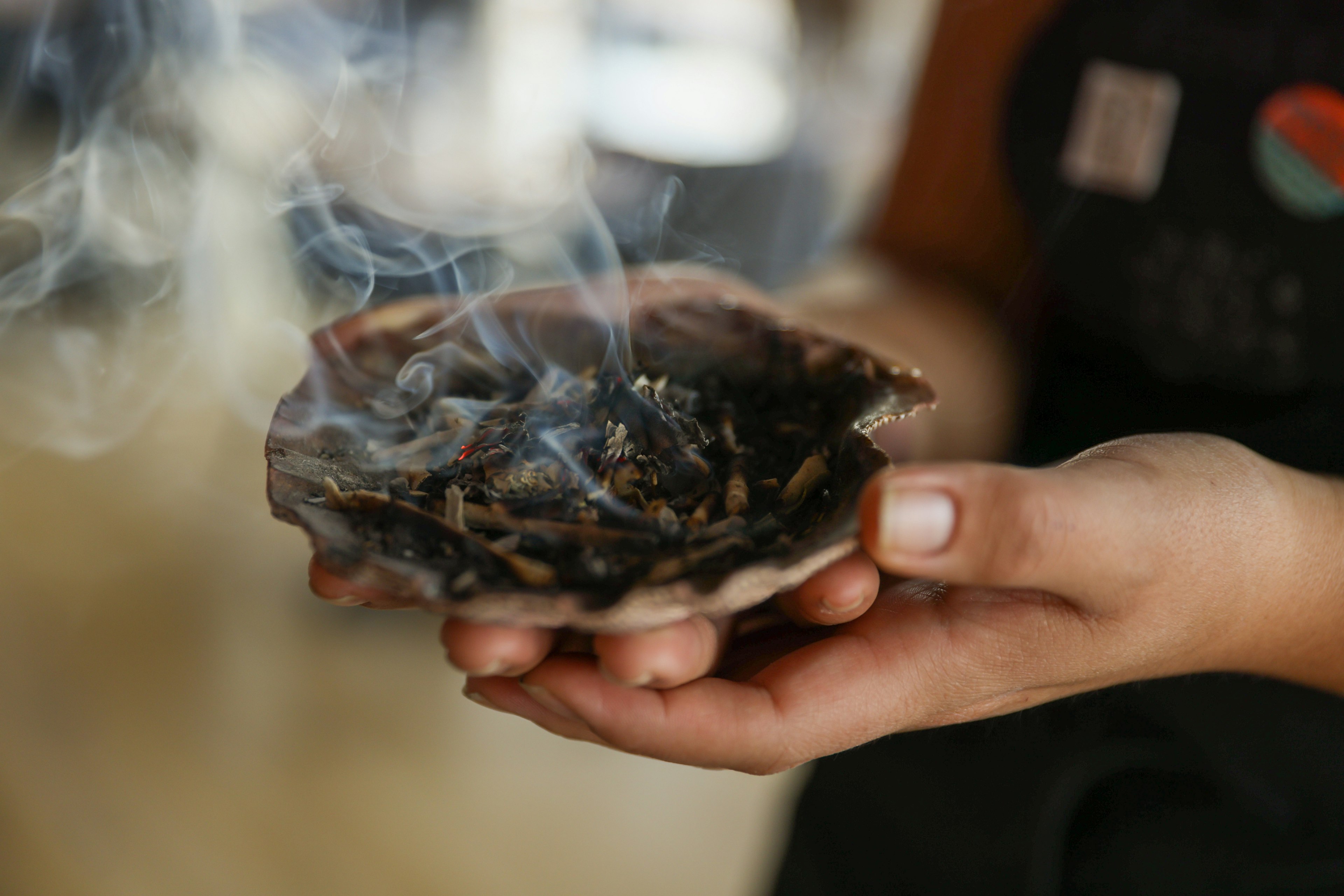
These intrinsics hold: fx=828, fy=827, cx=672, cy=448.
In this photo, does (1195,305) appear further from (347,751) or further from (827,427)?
(347,751)

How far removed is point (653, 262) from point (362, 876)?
6.73 feet

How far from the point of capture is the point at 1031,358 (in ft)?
7.44

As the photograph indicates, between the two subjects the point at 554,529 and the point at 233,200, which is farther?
the point at 233,200

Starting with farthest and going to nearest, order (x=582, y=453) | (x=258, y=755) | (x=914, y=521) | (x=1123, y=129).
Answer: (x=258, y=755), (x=1123, y=129), (x=582, y=453), (x=914, y=521)

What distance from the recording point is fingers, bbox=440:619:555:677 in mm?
930

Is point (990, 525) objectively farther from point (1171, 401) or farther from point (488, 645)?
point (1171, 401)

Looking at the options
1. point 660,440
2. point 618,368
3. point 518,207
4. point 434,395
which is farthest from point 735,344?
point 518,207

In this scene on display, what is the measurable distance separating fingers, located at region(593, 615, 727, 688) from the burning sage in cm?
4

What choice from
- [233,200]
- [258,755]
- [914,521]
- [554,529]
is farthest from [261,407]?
[914,521]

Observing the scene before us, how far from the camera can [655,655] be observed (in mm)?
935

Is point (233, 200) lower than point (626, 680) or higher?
lower

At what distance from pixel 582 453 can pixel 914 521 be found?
1.67 feet

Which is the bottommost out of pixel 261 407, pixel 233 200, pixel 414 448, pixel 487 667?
pixel 261 407

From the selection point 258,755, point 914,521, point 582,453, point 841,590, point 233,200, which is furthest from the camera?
point 233,200
